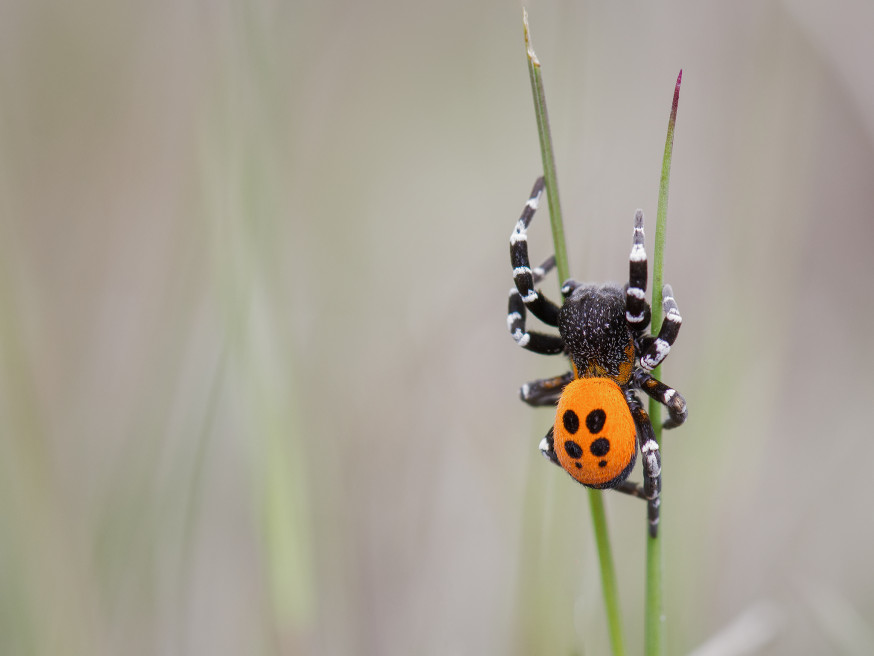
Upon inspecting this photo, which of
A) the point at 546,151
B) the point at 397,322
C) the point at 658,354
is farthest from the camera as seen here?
the point at 397,322

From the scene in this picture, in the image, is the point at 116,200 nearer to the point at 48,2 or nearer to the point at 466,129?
the point at 48,2

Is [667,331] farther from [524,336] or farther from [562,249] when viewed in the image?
[562,249]

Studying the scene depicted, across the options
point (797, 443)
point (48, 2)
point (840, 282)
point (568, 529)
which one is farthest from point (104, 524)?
point (840, 282)

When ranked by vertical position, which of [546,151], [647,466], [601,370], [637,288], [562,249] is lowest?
[647,466]

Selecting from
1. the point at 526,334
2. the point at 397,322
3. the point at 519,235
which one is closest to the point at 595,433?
the point at 526,334

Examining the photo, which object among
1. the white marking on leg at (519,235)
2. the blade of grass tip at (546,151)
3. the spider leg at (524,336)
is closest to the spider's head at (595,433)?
the spider leg at (524,336)

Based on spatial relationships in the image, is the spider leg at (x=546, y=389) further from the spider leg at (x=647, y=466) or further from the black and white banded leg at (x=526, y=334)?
the spider leg at (x=647, y=466)

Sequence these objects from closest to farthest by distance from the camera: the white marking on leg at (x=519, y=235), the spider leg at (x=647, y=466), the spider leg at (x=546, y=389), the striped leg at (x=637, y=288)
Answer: the spider leg at (x=647, y=466) < the striped leg at (x=637, y=288) < the white marking on leg at (x=519, y=235) < the spider leg at (x=546, y=389)
